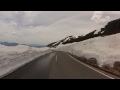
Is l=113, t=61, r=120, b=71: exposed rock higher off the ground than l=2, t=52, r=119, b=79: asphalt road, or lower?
higher

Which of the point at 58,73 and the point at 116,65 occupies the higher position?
the point at 116,65

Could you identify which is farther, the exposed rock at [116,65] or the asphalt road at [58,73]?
the exposed rock at [116,65]

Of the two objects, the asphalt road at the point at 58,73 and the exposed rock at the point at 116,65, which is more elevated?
the exposed rock at the point at 116,65

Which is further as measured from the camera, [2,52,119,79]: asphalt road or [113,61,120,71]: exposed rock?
[113,61,120,71]: exposed rock

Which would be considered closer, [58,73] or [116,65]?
[58,73]
